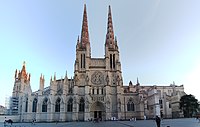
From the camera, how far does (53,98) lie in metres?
50.3

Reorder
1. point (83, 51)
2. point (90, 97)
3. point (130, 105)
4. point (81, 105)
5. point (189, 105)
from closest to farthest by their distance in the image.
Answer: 1. point (90, 97)
2. point (81, 105)
3. point (189, 105)
4. point (130, 105)
5. point (83, 51)

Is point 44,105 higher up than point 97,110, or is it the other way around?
point 44,105

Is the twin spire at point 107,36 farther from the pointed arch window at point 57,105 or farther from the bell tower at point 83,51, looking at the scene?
the pointed arch window at point 57,105

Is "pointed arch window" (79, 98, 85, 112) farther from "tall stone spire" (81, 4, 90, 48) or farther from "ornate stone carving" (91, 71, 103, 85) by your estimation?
"tall stone spire" (81, 4, 90, 48)

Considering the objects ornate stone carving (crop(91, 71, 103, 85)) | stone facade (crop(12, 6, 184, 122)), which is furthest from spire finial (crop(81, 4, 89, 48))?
ornate stone carving (crop(91, 71, 103, 85))

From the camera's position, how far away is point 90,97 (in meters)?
50.8

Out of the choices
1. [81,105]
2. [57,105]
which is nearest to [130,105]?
[81,105]

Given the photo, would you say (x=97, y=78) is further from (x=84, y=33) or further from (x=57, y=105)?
(x=84, y=33)

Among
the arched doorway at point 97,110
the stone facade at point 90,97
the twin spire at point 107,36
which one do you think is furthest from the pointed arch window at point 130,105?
the twin spire at point 107,36

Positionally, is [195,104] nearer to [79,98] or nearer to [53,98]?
[79,98]

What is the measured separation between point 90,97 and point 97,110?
175 inches

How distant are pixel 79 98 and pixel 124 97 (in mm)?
12072

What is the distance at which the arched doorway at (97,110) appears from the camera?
51938 millimetres

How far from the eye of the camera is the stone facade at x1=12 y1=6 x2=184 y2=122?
4972 centimetres
